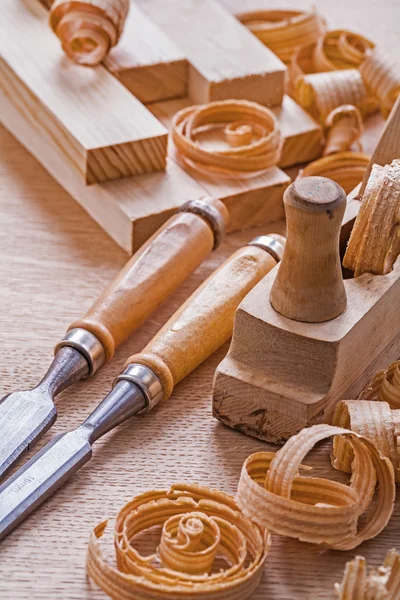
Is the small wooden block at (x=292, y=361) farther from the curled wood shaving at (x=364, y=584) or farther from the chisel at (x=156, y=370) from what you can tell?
the curled wood shaving at (x=364, y=584)

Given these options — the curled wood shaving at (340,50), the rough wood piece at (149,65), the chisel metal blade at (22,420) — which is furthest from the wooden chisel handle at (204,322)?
the curled wood shaving at (340,50)

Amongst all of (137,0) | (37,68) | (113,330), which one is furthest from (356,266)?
(137,0)

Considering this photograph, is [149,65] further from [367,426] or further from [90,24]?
[367,426]

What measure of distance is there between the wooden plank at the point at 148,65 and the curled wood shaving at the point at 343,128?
0.81 feet

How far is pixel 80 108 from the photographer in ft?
4.90

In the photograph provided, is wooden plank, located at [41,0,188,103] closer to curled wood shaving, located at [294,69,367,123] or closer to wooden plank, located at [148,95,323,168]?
wooden plank, located at [148,95,323,168]

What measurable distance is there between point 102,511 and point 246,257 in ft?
1.24

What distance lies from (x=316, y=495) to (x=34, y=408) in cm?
32

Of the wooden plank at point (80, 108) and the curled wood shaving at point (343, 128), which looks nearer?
the wooden plank at point (80, 108)

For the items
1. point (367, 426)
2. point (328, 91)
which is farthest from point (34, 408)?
point (328, 91)

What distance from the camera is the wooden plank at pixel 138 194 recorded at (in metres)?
1.40

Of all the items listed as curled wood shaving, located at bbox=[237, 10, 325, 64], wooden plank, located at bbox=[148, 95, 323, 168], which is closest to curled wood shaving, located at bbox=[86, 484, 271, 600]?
wooden plank, located at bbox=[148, 95, 323, 168]

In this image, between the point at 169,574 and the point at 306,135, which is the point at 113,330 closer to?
the point at 169,574

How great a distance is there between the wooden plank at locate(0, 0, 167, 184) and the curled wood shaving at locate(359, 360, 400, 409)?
1.55 ft
